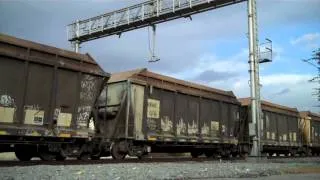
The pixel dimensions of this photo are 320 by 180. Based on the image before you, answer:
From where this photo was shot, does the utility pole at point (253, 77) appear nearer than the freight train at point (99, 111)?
No

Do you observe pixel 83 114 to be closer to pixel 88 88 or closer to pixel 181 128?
pixel 88 88

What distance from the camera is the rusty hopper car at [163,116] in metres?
17.8

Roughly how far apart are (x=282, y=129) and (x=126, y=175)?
2318 cm

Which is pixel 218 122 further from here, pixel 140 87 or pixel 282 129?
pixel 282 129

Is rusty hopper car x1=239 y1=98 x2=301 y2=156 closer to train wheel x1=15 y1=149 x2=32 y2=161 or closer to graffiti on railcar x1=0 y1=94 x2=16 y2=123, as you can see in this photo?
train wheel x1=15 y1=149 x2=32 y2=161

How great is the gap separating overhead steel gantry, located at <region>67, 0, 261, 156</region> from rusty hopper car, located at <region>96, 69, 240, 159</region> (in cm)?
169

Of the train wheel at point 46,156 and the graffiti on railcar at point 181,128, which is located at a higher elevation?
the graffiti on railcar at point 181,128

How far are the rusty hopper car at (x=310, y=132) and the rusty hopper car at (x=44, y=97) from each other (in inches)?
938

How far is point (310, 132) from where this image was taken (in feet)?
120

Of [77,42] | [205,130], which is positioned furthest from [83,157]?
[77,42]

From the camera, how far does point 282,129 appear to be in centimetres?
3164

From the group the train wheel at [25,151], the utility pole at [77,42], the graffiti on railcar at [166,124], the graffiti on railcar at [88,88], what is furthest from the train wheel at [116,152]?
the utility pole at [77,42]

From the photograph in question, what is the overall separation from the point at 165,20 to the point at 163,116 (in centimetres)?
809

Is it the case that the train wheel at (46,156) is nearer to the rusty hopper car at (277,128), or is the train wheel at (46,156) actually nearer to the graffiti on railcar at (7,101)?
the graffiti on railcar at (7,101)
